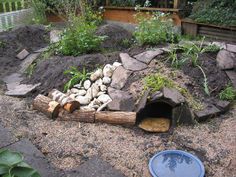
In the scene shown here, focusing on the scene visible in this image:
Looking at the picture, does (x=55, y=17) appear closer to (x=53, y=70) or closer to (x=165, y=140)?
(x=53, y=70)

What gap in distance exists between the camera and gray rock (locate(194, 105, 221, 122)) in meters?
3.28

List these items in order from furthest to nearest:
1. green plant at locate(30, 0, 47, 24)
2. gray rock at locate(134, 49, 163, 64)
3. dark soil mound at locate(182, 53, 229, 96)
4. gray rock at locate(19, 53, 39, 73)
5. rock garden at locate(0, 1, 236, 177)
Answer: green plant at locate(30, 0, 47, 24) → gray rock at locate(19, 53, 39, 73) → gray rock at locate(134, 49, 163, 64) → dark soil mound at locate(182, 53, 229, 96) → rock garden at locate(0, 1, 236, 177)

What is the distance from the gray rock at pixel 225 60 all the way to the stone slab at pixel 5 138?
275 cm

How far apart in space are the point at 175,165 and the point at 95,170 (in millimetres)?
708

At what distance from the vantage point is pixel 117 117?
3238mm

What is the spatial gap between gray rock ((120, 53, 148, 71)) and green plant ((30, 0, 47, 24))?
4294 millimetres

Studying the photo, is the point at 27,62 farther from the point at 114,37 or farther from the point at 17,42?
the point at 114,37

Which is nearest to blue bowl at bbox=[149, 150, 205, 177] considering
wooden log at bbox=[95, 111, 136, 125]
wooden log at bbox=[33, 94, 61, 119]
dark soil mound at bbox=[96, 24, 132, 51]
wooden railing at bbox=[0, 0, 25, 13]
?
wooden log at bbox=[95, 111, 136, 125]

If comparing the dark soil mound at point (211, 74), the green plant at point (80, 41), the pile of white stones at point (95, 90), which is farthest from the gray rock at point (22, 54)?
the dark soil mound at point (211, 74)

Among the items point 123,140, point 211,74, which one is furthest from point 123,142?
point 211,74

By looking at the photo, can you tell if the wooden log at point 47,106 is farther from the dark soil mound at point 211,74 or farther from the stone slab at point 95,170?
the dark soil mound at point 211,74

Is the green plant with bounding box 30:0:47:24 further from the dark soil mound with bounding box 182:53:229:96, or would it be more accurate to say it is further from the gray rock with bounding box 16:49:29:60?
the dark soil mound with bounding box 182:53:229:96

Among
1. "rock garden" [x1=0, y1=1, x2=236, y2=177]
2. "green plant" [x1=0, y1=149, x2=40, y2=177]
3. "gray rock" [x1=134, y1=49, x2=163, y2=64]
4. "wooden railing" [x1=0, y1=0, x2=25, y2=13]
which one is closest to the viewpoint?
"green plant" [x1=0, y1=149, x2=40, y2=177]

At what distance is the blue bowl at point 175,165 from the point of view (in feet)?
8.34
